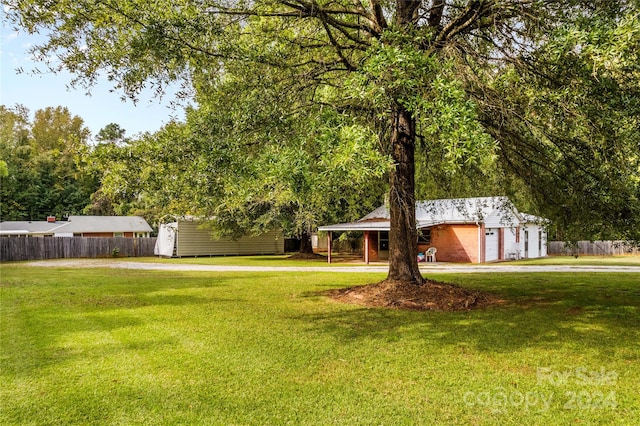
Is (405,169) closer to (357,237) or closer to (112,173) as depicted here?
(112,173)

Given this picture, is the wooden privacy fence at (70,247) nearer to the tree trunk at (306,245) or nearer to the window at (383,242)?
the tree trunk at (306,245)

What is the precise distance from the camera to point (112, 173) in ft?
26.0

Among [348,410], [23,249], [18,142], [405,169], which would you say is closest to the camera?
[348,410]

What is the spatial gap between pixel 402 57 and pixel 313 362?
4318 mm

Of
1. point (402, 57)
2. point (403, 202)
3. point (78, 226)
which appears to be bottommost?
point (78, 226)

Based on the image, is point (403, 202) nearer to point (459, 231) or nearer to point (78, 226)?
point (459, 231)

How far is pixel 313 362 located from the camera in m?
5.49

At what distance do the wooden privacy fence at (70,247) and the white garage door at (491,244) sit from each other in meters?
22.3

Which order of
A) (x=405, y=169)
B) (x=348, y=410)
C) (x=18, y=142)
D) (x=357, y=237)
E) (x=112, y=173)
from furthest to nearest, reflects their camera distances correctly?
(x=18, y=142) < (x=357, y=237) < (x=405, y=169) < (x=112, y=173) < (x=348, y=410)

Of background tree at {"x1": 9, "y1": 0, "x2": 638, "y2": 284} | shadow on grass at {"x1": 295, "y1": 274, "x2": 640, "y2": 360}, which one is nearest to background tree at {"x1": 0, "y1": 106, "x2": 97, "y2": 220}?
background tree at {"x1": 9, "y1": 0, "x2": 638, "y2": 284}

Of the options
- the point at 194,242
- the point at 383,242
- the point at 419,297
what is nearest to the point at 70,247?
the point at 194,242

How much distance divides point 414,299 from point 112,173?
6.50 m

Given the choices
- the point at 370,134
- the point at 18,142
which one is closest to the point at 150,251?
the point at 18,142

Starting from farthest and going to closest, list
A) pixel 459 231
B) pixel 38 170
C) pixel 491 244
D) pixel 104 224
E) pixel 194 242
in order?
pixel 38 170, pixel 104 224, pixel 194 242, pixel 491 244, pixel 459 231
